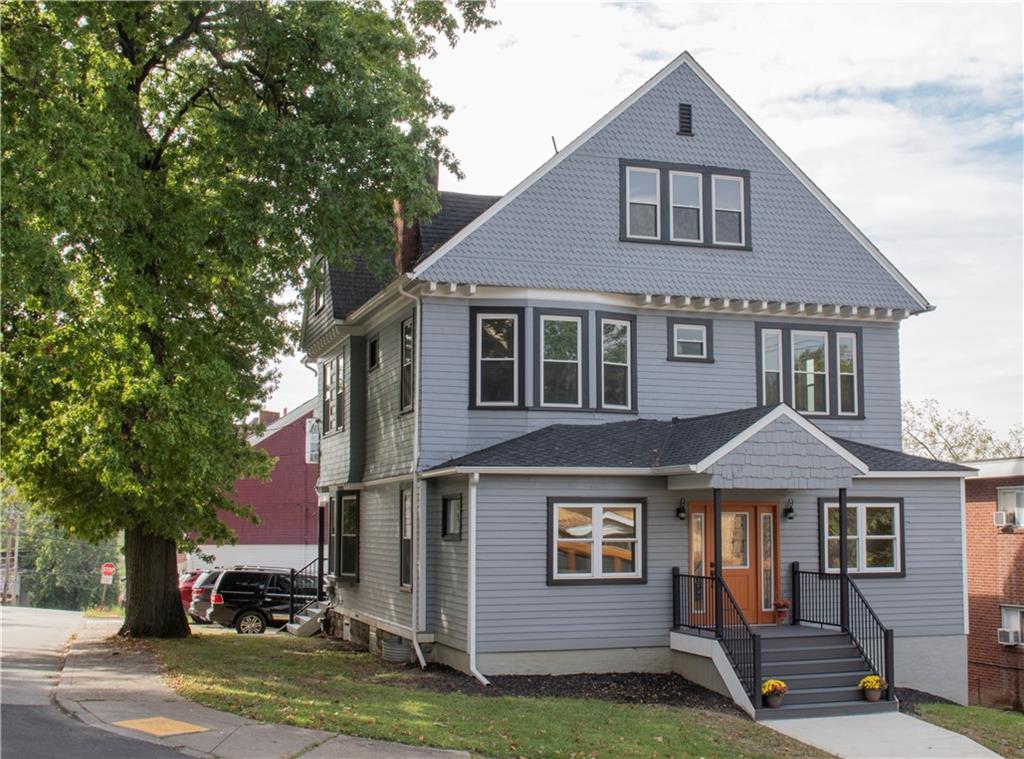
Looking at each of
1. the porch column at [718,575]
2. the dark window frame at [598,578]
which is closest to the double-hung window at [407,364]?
the dark window frame at [598,578]

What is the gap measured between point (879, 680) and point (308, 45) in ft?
46.9

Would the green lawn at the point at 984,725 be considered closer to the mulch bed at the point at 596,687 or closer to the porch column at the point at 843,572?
the porch column at the point at 843,572

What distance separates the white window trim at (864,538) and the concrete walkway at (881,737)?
4.01 m

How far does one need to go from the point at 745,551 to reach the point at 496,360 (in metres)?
5.74

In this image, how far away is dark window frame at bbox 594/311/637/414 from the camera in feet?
68.2

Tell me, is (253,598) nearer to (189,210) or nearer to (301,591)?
(301,591)

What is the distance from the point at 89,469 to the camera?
2062 centimetres

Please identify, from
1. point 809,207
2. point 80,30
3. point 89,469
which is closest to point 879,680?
point 809,207

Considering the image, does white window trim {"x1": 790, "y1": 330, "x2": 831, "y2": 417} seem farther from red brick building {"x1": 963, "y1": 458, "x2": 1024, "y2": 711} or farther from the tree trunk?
the tree trunk

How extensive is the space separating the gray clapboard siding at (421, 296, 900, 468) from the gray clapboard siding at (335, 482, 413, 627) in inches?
88.9

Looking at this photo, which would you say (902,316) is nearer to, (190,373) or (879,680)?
(879,680)

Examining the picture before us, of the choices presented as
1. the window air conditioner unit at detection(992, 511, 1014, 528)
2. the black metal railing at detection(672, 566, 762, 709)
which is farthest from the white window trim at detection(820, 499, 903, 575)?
the window air conditioner unit at detection(992, 511, 1014, 528)

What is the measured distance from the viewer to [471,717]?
14547mm

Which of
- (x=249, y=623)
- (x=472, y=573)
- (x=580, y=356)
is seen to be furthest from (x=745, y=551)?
(x=249, y=623)
